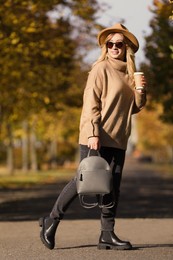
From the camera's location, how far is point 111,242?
711cm

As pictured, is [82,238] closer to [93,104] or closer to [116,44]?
[93,104]

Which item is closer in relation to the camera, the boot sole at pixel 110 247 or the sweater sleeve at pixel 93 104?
the sweater sleeve at pixel 93 104

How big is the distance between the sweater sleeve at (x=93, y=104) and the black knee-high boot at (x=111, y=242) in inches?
39.8

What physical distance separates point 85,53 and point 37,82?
44.3ft

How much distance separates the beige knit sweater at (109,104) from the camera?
691 centimetres

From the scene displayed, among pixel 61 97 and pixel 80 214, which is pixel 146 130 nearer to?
pixel 61 97

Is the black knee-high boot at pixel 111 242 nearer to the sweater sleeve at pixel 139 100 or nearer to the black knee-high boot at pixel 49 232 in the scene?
the black knee-high boot at pixel 49 232

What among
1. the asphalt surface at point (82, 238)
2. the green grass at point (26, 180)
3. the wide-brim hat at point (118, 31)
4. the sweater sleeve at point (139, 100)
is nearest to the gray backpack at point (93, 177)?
the asphalt surface at point (82, 238)

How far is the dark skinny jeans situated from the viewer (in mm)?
7023

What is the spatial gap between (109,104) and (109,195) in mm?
867

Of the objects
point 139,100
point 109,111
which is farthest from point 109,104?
point 139,100

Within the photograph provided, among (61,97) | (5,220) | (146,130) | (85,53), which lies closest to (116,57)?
(5,220)

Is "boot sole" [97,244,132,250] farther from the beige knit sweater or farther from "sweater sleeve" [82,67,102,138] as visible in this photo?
"sweater sleeve" [82,67,102,138]

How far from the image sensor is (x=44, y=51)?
20.8 meters
